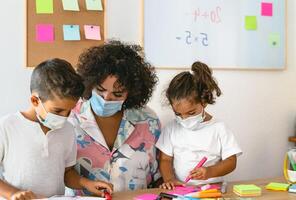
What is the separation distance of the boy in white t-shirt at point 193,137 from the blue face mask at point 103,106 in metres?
0.20

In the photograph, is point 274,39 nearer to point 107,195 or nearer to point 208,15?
point 208,15

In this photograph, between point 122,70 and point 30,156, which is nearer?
point 30,156

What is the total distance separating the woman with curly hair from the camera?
4.32 ft

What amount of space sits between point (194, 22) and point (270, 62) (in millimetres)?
439

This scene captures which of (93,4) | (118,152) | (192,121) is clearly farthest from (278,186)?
(93,4)

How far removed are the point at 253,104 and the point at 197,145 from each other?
1.97ft

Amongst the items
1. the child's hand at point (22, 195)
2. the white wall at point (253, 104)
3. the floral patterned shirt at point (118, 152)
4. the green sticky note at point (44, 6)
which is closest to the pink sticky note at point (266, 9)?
the white wall at point (253, 104)

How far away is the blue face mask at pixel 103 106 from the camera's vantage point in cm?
130

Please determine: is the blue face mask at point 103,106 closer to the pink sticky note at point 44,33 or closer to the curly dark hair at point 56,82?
the curly dark hair at point 56,82

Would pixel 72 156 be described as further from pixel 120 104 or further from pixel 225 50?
pixel 225 50

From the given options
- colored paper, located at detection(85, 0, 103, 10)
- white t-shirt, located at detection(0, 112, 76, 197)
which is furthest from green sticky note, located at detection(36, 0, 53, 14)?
white t-shirt, located at detection(0, 112, 76, 197)

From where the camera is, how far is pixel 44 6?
4.98 ft

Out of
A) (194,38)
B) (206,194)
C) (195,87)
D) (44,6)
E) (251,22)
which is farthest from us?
(251,22)

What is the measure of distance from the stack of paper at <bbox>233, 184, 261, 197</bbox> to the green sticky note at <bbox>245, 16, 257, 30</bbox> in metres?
0.88
